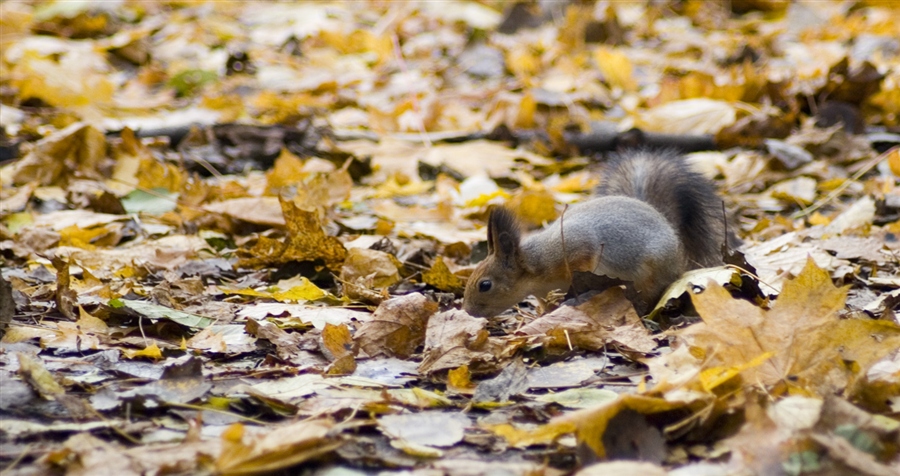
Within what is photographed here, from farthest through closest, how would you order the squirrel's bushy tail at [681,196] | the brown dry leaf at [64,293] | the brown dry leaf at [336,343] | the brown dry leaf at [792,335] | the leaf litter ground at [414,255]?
1. the squirrel's bushy tail at [681,196]
2. the brown dry leaf at [64,293]
3. the brown dry leaf at [336,343]
4. the brown dry leaf at [792,335]
5. the leaf litter ground at [414,255]

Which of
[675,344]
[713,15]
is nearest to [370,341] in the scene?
[675,344]

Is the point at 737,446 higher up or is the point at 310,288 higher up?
the point at 737,446

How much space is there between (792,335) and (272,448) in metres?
0.84

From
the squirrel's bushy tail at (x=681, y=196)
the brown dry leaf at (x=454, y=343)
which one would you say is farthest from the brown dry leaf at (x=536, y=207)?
the brown dry leaf at (x=454, y=343)

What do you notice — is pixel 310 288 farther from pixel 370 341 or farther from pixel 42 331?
pixel 42 331

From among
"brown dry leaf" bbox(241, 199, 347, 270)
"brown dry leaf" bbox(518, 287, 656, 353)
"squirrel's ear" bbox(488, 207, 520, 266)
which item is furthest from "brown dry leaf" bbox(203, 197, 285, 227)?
"brown dry leaf" bbox(518, 287, 656, 353)

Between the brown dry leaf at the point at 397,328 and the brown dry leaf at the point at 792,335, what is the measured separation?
0.64 m

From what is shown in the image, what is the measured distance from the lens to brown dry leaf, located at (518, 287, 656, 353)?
6.09 feet

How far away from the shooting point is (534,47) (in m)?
6.25

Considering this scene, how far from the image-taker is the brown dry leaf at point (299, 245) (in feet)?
8.07

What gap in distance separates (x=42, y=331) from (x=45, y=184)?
5.61 feet

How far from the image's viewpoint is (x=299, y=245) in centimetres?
250

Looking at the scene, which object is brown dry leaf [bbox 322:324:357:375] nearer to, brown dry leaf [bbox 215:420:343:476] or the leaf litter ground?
the leaf litter ground

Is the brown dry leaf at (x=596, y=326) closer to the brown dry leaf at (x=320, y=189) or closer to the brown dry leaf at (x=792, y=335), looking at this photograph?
the brown dry leaf at (x=792, y=335)
